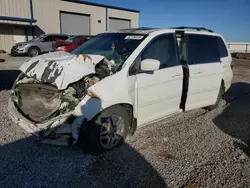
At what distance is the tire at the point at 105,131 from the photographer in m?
2.87

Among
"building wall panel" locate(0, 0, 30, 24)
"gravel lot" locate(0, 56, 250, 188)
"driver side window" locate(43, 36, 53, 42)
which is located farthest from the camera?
"building wall panel" locate(0, 0, 30, 24)

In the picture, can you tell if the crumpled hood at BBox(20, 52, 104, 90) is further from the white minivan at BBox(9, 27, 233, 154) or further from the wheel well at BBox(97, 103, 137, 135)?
the wheel well at BBox(97, 103, 137, 135)

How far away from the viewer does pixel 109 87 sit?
9.43 ft

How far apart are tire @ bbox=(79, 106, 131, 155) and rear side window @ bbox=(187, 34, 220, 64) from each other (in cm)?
189

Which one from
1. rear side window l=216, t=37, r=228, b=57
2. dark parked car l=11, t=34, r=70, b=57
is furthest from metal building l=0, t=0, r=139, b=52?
rear side window l=216, t=37, r=228, b=57

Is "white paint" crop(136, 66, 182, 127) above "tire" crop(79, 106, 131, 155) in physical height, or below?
above

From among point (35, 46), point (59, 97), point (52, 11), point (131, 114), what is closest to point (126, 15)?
point (52, 11)

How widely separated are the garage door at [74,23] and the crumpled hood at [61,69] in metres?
21.9

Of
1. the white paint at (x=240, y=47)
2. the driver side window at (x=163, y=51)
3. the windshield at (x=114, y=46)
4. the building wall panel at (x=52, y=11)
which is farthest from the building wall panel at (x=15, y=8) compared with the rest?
the white paint at (x=240, y=47)

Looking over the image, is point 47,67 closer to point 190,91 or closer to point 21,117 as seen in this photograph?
point 21,117

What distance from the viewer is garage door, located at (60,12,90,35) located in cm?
2325

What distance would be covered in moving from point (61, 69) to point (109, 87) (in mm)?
672

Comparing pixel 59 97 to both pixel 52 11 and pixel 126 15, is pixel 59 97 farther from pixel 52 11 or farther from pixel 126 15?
pixel 126 15

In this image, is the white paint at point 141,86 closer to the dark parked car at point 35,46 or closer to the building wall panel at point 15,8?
the dark parked car at point 35,46
